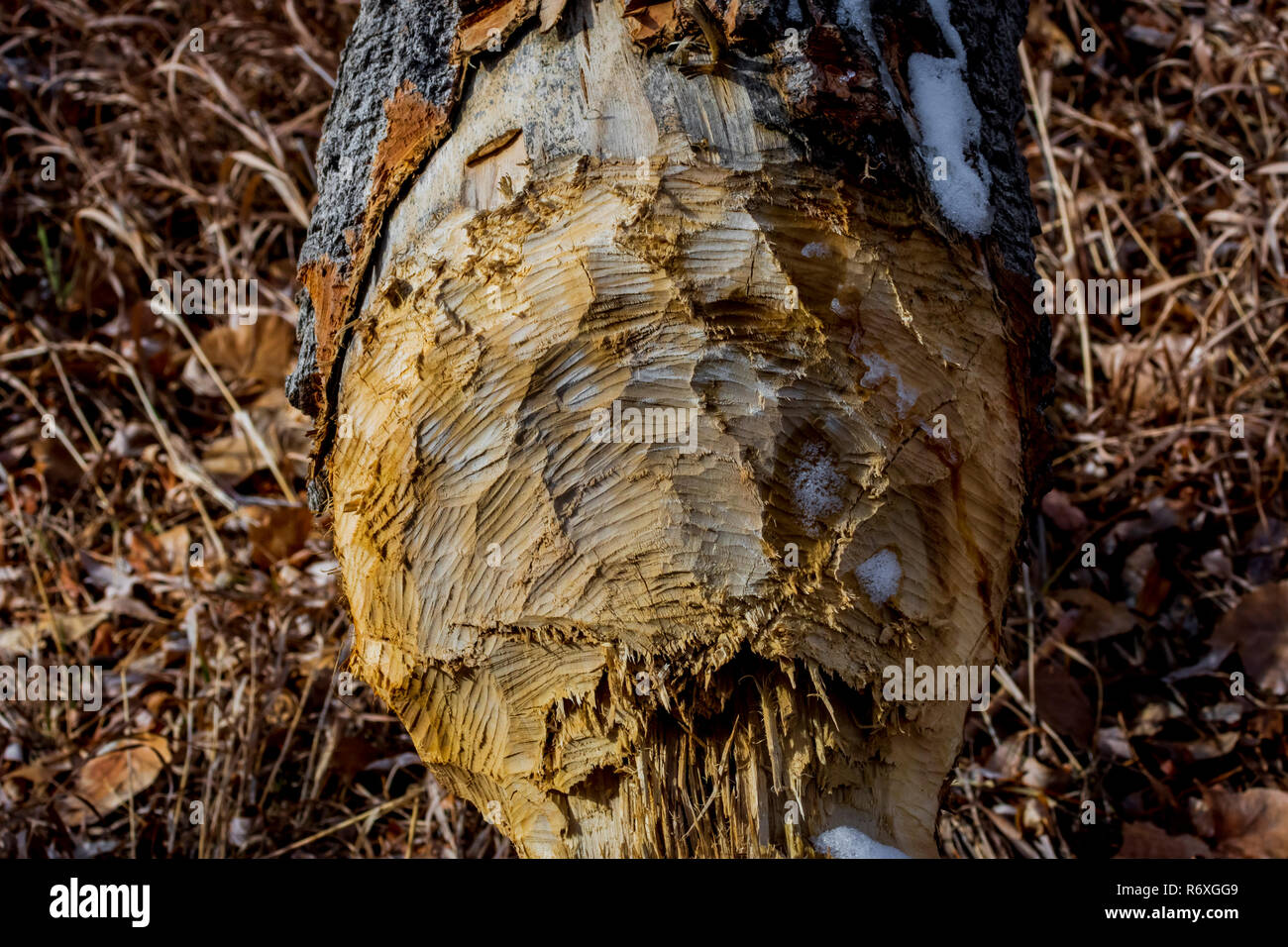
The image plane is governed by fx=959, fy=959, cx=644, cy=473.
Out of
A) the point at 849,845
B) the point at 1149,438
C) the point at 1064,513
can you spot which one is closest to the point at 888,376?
the point at 849,845

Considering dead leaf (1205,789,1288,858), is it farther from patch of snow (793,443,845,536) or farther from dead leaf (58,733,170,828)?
dead leaf (58,733,170,828)

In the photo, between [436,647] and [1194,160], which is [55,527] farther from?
[1194,160]

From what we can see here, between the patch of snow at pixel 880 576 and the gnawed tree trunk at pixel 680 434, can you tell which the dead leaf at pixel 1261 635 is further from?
the patch of snow at pixel 880 576

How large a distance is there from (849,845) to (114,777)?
5.20ft

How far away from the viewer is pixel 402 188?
1.37 m

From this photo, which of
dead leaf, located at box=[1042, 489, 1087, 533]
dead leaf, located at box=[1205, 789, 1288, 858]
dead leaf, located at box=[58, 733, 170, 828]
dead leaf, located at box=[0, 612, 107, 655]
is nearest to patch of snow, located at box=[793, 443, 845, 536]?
dead leaf, located at box=[1205, 789, 1288, 858]

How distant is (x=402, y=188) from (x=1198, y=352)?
6.60 feet

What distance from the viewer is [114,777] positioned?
1995 mm

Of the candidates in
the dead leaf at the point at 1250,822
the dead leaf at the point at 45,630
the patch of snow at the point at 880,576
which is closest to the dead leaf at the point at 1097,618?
the dead leaf at the point at 1250,822

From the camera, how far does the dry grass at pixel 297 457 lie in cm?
195

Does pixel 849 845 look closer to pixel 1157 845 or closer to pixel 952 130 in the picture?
pixel 1157 845
